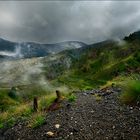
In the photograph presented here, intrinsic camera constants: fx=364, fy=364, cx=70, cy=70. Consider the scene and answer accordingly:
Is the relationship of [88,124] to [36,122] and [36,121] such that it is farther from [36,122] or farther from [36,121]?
[36,121]

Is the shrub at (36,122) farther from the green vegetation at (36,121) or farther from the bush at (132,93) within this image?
the bush at (132,93)

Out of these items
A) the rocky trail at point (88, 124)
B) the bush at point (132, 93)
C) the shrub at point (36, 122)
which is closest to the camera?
the rocky trail at point (88, 124)

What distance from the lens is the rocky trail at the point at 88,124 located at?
18109 millimetres

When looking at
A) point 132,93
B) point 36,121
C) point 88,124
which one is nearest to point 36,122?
point 36,121

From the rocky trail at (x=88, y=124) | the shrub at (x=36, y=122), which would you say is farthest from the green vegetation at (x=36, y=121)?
the rocky trail at (x=88, y=124)

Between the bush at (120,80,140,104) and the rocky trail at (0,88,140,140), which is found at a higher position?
the bush at (120,80,140,104)

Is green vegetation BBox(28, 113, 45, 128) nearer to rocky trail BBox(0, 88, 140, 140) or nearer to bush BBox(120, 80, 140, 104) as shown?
rocky trail BBox(0, 88, 140, 140)

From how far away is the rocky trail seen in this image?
1811 cm

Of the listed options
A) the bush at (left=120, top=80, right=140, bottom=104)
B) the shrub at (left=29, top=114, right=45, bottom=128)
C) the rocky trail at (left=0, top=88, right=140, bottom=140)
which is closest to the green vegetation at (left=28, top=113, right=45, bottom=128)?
the shrub at (left=29, top=114, right=45, bottom=128)

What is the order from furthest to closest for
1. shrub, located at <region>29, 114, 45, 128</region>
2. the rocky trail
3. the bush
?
shrub, located at <region>29, 114, 45, 128</region> < the bush < the rocky trail

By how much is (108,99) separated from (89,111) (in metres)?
2.98

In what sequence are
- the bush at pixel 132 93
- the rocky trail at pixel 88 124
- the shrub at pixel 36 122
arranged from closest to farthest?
1. the rocky trail at pixel 88 124
2. the bush at pixel 132 93
3. the shrub at pixel 36 122

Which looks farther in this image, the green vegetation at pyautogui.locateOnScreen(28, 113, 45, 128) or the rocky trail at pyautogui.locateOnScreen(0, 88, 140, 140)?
the green vegetation at pyautogui.locateOnScreen(28, 113, 45, 128)

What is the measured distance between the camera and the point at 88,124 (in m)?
19.8
